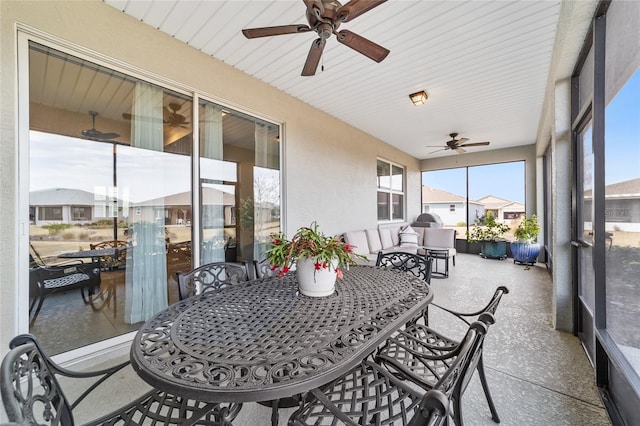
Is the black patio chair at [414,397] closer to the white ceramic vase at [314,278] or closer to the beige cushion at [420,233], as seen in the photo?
the white ceramic vase at [314,278]

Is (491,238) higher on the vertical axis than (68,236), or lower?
lower

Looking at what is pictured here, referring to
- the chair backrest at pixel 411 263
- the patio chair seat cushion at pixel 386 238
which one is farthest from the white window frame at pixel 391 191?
the chair backrest at pixel 411 263

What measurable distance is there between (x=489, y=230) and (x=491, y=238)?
210mm

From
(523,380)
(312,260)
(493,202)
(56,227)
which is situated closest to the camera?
(312,260)

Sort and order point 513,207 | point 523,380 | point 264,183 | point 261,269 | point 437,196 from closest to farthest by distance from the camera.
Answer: point 523,380 < point 261,269 < point 264,183 < point 513,207 < point 437,196

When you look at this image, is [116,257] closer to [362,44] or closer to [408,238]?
[362,44]

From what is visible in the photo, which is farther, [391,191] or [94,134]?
[391,191]

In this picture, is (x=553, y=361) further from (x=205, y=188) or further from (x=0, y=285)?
(x=0, y=285)

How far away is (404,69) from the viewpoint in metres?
3.02

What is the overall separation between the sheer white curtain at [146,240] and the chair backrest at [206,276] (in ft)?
2.66

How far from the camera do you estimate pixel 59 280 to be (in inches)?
81.4

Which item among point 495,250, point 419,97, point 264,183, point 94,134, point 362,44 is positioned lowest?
point 495,250

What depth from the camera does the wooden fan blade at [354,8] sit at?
156 centimetres

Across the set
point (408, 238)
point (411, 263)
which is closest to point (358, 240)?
point (408, 238)
